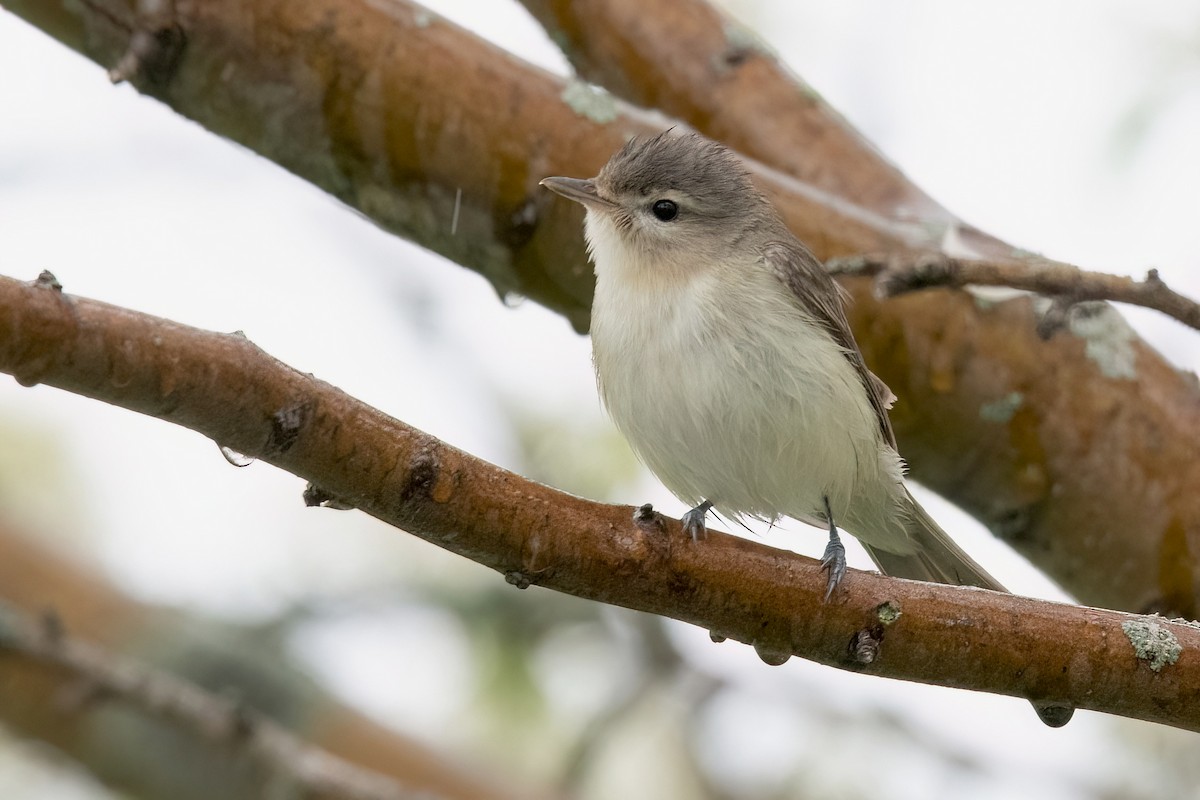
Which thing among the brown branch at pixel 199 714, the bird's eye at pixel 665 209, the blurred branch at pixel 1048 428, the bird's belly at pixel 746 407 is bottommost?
the brown branch at pixel 199 714

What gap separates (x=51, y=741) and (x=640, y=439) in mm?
2442

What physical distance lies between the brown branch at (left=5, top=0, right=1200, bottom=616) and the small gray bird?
181 mm

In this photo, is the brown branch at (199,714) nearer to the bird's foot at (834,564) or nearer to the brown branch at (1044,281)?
the bird's foot at (834,564)

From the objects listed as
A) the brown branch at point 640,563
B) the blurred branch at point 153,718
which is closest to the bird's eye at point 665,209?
the brown branch at point 640,563

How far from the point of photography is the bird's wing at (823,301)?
3787mm

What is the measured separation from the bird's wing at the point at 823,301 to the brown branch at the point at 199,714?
1840 mm

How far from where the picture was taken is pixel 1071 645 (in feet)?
8.52

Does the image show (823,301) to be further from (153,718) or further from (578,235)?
(153,718)

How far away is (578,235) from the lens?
13.6 ft

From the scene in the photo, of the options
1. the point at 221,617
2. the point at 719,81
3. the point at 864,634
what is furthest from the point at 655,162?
the point at 221,617

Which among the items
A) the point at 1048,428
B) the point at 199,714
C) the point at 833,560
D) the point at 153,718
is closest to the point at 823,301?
the point at 1048,428

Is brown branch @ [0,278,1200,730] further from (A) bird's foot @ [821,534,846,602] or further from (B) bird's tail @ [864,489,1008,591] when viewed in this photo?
(B) bird's tail @ [864,489,1008,591]

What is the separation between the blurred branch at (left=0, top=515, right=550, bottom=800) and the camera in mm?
4395

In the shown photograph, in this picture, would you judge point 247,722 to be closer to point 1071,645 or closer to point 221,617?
point 221,617
